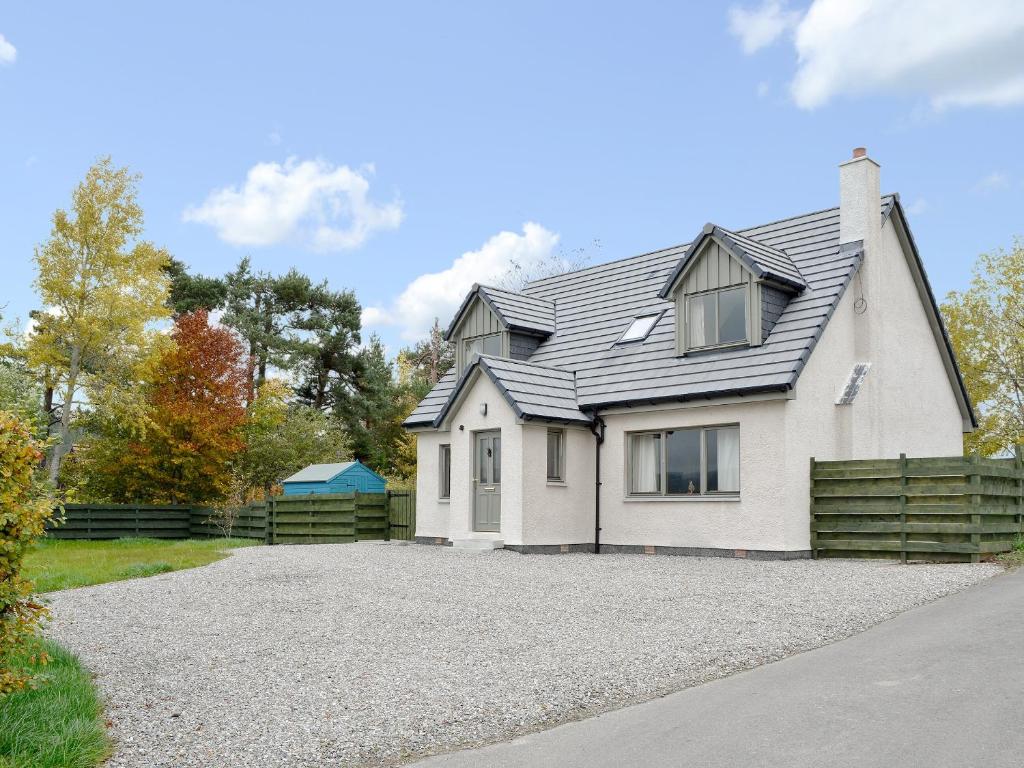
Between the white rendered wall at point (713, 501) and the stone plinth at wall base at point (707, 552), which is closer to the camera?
the stone plinth at wall base at point (707, 552)

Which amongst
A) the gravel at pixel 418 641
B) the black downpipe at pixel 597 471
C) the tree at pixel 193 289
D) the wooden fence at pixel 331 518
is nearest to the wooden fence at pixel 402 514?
the wooden fence at pixel 331 518

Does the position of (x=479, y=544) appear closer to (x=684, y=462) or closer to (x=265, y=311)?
(x=684, y=462)

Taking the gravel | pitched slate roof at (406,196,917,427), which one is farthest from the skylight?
the gravel

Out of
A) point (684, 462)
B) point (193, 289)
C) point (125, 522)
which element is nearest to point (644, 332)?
point (684, 462)

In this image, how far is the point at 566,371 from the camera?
75.7 ft

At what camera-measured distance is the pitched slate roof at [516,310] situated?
81.8ft

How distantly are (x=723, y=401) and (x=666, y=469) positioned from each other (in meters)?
2.15

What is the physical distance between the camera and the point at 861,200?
20.4 metres

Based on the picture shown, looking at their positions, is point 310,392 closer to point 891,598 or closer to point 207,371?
point 207,371

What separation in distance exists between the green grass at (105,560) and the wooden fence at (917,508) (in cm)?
1239

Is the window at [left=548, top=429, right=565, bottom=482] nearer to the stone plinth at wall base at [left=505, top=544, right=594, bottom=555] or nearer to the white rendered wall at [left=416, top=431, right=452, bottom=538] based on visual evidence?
the stone plinth at wall base at [left=505, top=544, right=594, bottom=555]

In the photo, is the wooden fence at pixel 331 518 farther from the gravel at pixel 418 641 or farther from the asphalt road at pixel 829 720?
the asphalt road at pixel 829 720

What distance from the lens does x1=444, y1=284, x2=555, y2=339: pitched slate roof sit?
24.9 m

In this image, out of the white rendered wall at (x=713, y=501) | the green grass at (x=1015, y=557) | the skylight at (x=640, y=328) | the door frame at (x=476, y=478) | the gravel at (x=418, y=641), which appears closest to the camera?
the gravel at (x=418, y=641)
